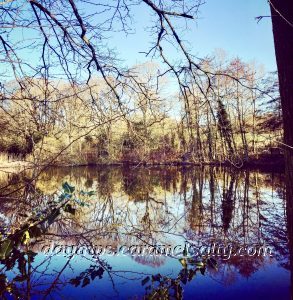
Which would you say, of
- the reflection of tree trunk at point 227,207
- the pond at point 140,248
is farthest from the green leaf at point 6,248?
the reflection of tree trunk at point 227,207

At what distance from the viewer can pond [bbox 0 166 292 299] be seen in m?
1.72

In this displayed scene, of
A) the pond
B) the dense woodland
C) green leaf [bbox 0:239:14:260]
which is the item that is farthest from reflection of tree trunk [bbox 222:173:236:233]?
green leaf [bbox 0:239:14:260]

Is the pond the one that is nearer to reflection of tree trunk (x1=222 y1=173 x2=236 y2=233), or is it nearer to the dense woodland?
reflection of tree trunk (x1=222 y1=173 x2=236 y2=233)

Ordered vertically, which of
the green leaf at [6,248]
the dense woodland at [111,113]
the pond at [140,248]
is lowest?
the pond at [140,248]

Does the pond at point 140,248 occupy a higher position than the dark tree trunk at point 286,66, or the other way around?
the dark tree trunk at point 286,66

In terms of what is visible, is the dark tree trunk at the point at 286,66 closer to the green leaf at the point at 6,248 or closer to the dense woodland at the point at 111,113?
the dense woodland at the point at 111,113

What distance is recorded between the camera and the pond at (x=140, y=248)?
1.72 m

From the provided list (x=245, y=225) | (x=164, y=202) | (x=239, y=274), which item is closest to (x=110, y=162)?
(x=164, y=202)

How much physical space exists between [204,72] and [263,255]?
378cm

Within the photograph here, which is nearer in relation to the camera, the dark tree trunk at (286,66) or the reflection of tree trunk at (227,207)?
the dark tree trunk at (286,66)

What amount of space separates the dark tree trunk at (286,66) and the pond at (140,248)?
0.72 metres

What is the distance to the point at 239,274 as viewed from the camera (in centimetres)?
452

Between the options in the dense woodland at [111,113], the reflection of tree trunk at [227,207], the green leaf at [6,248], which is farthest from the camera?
the reflection of tree trunk at [227,207]

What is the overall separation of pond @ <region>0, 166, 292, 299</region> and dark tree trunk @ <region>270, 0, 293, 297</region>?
722 millimetres
